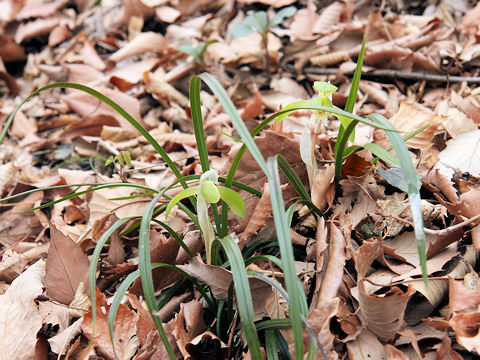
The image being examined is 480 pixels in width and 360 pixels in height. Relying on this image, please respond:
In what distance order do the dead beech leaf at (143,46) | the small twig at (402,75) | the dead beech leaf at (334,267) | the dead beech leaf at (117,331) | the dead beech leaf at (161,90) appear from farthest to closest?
the dead beech leaf at (143,46)
the dead beech leaf at (161,90)
the small twig at (402,75)
the dead beech leaf at (117,331)
the dead beech leaf at (334,267)

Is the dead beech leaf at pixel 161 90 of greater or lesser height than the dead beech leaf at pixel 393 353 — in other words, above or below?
below

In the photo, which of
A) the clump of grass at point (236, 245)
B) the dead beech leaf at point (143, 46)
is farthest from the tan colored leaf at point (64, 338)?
the dead beech leaf at point (143, 46)

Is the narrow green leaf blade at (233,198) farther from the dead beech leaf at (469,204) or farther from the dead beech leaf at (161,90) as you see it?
the dead beech leaf at (161,90)

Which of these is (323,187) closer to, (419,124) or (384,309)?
(384,309)

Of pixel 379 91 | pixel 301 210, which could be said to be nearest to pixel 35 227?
pixel 301 210

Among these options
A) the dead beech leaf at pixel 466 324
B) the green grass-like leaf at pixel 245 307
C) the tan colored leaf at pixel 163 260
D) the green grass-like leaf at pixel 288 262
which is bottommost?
the tan colored leaf at pixel 163 260

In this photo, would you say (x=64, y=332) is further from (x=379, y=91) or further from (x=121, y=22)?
(x=121, y=22)

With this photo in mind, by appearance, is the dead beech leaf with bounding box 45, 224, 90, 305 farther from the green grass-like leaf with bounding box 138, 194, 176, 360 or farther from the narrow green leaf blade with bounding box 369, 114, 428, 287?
the narrow green leaf blade with bounding box 369, 114, 428, 287

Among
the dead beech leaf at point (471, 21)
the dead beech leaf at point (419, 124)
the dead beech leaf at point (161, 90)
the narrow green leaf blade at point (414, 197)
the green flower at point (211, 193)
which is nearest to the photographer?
the narrow green leaf blade at point (414, 197)
